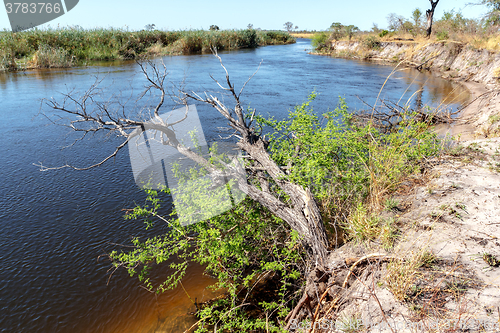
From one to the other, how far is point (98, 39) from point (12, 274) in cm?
2710

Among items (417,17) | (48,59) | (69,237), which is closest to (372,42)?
(417,17)

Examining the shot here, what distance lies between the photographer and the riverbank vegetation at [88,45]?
21.2 m

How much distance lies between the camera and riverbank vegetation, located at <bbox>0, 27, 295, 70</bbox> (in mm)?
21156

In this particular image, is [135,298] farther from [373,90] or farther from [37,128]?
[373,90]

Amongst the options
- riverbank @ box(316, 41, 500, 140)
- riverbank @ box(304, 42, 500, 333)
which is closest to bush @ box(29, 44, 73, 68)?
riverbank @ box(316, 41, 500, 140)

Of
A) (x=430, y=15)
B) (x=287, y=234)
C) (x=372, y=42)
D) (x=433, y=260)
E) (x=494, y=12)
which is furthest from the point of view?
(x=372, y=42)

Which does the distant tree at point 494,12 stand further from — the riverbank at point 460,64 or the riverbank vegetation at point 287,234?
the riverbank vegetation at point 287,234

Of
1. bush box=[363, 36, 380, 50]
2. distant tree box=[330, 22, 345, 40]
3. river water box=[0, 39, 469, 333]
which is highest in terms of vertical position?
distant tree box=[330, 22, 345, 40]

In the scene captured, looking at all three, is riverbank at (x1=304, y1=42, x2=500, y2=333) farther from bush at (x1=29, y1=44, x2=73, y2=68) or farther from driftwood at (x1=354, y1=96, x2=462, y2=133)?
bush at (x1=29, y1=44, x2=73, y2=68)

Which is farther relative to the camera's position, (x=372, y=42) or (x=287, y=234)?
(x=372, y=42)

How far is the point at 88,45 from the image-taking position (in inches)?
1014

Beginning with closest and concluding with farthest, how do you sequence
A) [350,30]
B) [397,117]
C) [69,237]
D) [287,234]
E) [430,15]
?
1. [287,234]
2. [69,237]
3. [397,117]
4. [430,15]
5. [350,30]

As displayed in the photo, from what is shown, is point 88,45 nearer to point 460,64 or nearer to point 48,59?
point 48,59

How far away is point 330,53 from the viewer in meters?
38.5
